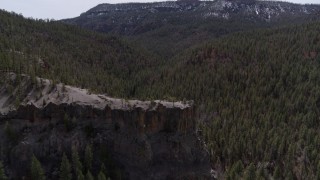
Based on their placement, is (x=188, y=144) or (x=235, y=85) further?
(x=235, y=85)

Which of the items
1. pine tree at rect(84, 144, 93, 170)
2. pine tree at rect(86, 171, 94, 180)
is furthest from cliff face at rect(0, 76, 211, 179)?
pine tree at rect(86, 171, 94, 180)

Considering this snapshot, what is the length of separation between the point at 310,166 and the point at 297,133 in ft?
54.0

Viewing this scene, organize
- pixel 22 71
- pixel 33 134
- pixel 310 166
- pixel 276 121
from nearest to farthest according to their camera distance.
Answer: pixel 33 134 < pixel 22 71 < pixel 310 166 < pixel 276 121

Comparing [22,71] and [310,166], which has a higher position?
[22,71]

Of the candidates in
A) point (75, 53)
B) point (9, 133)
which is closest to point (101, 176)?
point (9, 133)

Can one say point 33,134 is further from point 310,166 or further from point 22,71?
point 310,166

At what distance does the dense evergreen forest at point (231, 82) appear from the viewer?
109 meters

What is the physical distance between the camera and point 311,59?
168625mm

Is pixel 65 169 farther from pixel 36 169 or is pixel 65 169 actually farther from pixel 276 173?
pixel 276 173

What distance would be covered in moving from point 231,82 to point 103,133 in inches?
4125

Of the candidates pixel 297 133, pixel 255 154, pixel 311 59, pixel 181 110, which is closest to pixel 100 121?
pixel 181 110

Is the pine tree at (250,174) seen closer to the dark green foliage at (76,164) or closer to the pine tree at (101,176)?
the pine tree at (101,176)

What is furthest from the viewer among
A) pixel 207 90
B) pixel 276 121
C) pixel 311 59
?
pixel 311 59

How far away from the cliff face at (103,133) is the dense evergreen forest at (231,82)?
54.3 feet
